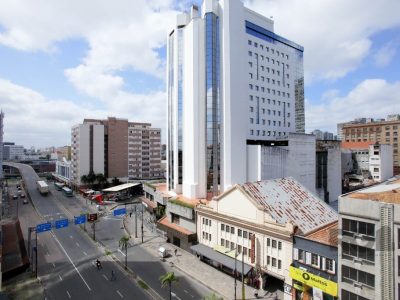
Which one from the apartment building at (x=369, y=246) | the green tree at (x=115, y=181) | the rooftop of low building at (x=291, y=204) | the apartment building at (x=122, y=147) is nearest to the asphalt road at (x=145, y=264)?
the rooftop of low building at (x=291, y=204)

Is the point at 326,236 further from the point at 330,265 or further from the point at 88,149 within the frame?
the point at 88,149

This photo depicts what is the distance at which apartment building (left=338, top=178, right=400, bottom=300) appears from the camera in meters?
23.6

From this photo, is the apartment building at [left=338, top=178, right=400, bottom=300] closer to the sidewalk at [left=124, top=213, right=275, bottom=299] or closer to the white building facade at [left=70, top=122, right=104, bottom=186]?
the sidewalk at [left=124, top=213, right=275, bottom=299]

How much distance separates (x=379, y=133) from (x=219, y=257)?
12936 centimetres

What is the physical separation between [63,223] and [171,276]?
24.2 metres

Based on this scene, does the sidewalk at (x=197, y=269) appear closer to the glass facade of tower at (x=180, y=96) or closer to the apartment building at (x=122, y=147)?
the glass facade of tower at (x=180, y=96)

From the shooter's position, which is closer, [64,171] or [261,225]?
[261,225]

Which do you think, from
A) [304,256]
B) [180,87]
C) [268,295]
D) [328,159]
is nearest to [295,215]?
[304,256]

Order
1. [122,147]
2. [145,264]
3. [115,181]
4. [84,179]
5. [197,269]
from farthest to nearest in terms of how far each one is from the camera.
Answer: [122,147], [115,181], [84,179], [145,264], [197,269]

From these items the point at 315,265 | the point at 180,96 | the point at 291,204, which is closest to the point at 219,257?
the point at 291,204

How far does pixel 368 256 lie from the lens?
2509 cm

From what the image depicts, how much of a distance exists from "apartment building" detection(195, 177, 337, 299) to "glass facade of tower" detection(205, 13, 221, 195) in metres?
15.2

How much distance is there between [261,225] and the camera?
123 ft

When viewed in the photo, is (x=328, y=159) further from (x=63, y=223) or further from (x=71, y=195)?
(x=71, y=195)
